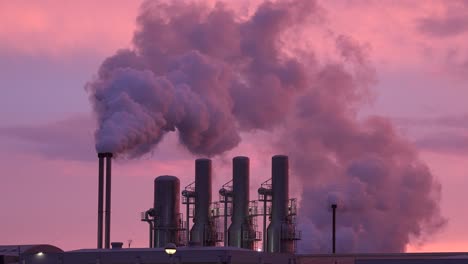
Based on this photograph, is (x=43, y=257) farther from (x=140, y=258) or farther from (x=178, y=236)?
(x=178, y=236)

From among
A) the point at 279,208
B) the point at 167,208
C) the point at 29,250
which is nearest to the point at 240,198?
the point at 279,208

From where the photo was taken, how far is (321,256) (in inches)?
4166

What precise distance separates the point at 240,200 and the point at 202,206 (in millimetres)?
3233

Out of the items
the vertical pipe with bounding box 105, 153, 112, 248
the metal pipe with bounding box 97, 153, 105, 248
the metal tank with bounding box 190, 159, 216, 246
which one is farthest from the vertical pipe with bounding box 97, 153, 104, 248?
the metal tank with bounding box 190, 159, 216, 246

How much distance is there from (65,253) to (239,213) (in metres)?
23.1

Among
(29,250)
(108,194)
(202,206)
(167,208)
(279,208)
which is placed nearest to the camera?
(29,250)

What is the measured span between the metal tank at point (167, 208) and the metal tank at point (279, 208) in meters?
8.43

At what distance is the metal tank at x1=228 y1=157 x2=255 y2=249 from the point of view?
4387 inches

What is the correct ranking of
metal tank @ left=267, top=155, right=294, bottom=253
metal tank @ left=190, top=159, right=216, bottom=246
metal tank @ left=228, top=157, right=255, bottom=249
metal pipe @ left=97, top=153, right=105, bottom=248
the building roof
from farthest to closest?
metal tank @ left=267, top=155, right=294, bottom=253, metal tank @ left=228, top=157, right=255, bottom=249, metal tank @ left=190, top=159, right=216, bottom=246, metal pipe @ left=97, top=153, right=105, bottom=248, the building roof

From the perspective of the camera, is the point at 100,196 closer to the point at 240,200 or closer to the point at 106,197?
the point at 106,197

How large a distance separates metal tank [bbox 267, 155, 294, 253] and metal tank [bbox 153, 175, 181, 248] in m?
8.43

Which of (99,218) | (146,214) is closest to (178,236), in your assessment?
(146,214)

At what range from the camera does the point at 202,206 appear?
110375 millimetres

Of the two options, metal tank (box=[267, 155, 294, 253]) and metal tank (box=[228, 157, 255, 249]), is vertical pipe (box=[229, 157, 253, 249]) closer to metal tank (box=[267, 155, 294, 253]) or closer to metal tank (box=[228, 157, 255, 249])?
metal tank (box=[228, 157, 255, 249])
